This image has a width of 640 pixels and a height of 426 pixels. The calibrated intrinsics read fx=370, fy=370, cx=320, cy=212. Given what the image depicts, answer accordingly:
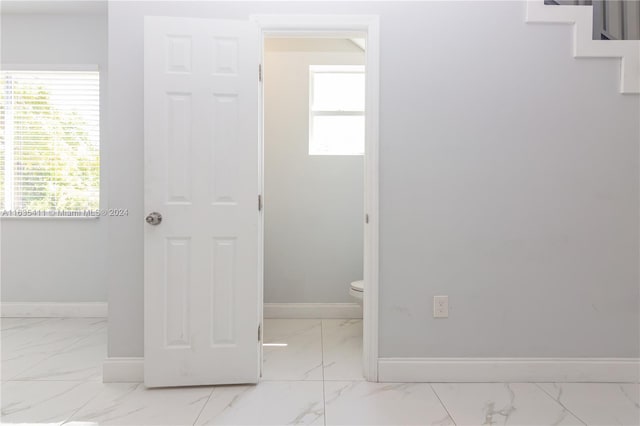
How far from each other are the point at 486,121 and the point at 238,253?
5.08 ft

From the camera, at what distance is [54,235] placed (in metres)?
3.22

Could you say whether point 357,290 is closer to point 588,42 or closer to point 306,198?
point 306,198

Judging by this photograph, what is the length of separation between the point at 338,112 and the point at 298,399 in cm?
233

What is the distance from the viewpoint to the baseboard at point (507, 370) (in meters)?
2.07

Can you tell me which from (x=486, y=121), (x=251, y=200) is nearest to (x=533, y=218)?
(x=486, y=121)

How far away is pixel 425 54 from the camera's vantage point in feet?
6.73

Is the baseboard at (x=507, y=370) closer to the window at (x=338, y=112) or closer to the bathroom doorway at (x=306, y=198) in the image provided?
the bathroom doorway at (x=306, y=198)

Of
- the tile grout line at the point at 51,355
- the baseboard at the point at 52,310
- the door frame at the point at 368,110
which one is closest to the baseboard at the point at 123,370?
the tile grout line at the point at 51,355

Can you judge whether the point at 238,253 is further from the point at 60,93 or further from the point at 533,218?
the point at 60,93

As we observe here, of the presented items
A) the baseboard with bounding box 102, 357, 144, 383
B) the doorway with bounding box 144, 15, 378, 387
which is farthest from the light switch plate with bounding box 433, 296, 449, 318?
the baseboard with bounding box 102, 357, 144, 383

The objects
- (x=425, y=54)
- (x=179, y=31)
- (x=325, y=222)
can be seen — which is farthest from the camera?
(x=325, y=222)

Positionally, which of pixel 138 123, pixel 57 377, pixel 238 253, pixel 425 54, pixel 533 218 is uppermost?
pixel 425 54

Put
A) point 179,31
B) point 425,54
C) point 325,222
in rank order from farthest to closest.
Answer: point 325,222 < point 425,54 < point 179,31

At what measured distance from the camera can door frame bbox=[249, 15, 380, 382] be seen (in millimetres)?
2035
